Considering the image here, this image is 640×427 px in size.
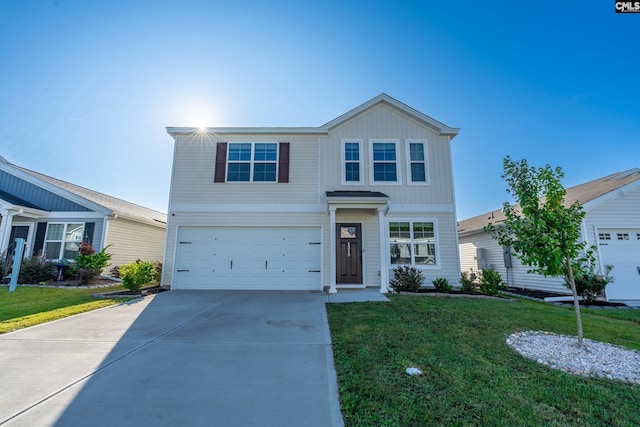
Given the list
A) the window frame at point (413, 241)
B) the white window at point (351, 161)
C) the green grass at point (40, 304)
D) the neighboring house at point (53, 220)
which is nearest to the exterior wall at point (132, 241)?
the neighboring house at point (53, 220)

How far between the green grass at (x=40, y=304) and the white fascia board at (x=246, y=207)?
366 cm

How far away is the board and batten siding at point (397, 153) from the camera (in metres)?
10.3

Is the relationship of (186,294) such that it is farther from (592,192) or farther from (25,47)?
(592,192)

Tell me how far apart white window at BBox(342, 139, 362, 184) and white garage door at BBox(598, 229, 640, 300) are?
29.3ft

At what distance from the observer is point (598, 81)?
9562mm

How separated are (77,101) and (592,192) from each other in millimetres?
18951

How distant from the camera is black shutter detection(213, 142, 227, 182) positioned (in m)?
10.4

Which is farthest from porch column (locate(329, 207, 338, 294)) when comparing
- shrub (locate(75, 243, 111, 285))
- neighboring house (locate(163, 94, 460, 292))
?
shrub (locate(75, 243, 111, 285))

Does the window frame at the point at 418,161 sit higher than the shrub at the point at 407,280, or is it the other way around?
the window frame at the point at 418,161

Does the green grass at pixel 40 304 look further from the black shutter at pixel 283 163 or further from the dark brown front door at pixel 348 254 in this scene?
the dark brown front door at pixel 348 254

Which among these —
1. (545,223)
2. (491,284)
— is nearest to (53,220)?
(545,223)

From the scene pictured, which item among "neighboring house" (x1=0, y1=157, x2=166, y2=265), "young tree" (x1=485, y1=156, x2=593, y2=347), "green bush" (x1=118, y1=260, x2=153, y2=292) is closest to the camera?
"young tree" (x1=485, y1=156, x2=593, y2=347)

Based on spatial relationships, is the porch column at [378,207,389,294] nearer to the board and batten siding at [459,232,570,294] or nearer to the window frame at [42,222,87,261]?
the board and batten siding at [459,232,570,294]

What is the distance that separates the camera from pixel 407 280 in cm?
907
